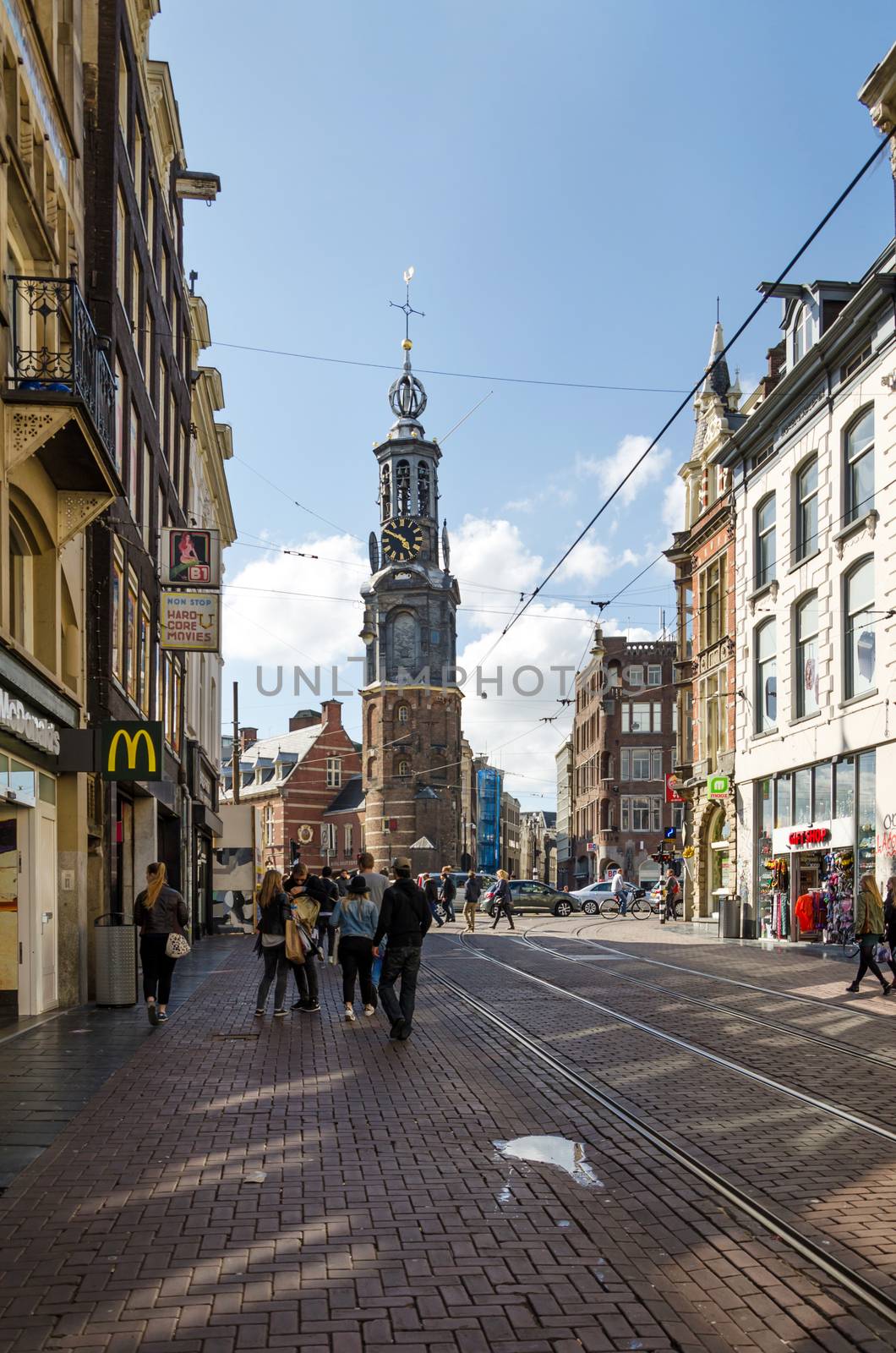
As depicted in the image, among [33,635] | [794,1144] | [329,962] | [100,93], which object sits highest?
[100,93]

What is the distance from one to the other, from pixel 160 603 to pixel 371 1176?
755 inches

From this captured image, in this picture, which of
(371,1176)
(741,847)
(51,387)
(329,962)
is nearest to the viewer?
→ (371,1176)

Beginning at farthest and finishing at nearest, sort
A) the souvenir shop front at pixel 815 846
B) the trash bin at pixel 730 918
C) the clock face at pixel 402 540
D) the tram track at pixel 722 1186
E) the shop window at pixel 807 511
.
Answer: the clock face at pixel 402 540
the trash bin at pixel 730 918
the shop window at pixel 807 511
the souvenir shop front at pixel 815 846
the tram track at pixel 722 1186

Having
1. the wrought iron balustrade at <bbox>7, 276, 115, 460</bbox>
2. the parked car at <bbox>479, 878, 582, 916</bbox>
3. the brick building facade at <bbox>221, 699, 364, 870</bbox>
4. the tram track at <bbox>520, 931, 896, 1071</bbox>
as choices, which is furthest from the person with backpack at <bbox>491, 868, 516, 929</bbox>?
the brick building facade at <bbox>221, 699, 364, 870</bbox>

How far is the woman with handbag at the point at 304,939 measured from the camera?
15.1 meters

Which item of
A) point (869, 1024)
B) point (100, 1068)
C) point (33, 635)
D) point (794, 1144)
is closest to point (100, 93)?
point (33, 635)

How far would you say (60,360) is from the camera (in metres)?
14.4

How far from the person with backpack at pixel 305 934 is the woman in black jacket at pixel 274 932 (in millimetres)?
128

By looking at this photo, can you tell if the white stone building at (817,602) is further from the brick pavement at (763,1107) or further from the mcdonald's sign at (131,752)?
the mcdonald's sign at (131,752)

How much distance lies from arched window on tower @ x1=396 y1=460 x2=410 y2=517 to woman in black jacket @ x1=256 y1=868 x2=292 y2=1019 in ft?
270

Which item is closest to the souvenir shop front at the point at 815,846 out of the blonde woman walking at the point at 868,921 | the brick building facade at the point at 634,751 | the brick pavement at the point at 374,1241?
the blonde woman walking at the point at 868,921

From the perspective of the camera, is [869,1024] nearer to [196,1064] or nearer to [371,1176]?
[196,1064]

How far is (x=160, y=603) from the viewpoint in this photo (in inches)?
1004

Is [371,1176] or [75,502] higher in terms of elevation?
[75,502]
